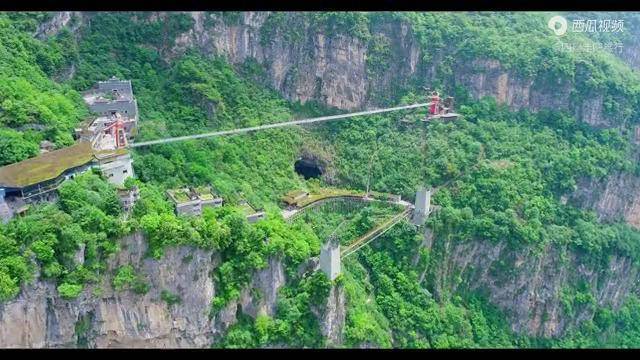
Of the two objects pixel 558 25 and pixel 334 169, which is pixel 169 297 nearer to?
pixel 334 169

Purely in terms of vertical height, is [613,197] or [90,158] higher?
[90,158]

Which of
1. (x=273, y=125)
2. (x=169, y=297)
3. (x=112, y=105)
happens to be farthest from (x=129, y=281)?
(x=273, y=125)

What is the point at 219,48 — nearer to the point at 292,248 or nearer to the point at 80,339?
the point at 292,248

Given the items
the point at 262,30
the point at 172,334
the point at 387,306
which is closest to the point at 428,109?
the point at 262,30

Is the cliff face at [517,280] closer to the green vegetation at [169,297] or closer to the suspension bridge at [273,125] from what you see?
the suspension bridge at [273,125]

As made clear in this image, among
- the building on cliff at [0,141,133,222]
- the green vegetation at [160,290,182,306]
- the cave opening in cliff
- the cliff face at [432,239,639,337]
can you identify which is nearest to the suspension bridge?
the cave opening in cliff
